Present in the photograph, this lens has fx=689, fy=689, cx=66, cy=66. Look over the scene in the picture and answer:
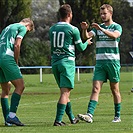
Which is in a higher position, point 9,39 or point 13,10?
point 9,39

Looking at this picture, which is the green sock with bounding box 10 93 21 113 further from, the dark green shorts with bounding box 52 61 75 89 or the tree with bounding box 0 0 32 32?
the tree with bounding box 0 0 32 32

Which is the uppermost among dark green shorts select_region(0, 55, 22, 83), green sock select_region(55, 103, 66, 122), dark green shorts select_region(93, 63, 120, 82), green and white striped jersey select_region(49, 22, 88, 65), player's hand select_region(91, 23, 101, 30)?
player's hand select_region(91, 23, 101, 30)

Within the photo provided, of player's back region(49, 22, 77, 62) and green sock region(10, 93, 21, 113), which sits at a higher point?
player's back region(49, 22, 77, 62)

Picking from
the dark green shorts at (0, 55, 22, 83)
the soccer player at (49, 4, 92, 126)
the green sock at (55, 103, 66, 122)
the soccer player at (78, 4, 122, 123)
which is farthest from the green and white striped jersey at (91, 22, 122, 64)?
the dark green shorts at (0, 55, 22, 83)

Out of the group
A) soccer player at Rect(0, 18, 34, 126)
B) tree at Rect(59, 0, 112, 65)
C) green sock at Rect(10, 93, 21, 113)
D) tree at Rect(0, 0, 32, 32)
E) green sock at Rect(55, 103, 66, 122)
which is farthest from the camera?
tree at Rect(59, 0, 112, 65)

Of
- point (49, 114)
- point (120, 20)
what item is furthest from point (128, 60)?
point (49, 114)

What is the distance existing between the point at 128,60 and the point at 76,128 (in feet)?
231

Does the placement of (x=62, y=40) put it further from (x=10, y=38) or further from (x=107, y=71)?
(x=107, y=71)

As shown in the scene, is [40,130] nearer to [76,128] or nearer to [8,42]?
[76,128]

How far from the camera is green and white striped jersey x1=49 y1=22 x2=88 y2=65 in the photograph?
40.8ft

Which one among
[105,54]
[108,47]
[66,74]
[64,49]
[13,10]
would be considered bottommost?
[13,10]

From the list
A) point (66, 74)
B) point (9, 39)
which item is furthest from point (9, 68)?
point (66, 74)

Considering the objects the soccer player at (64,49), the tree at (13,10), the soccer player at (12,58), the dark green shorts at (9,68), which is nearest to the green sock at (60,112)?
the soccer player at (64,49)

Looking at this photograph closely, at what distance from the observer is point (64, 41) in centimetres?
1248
